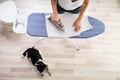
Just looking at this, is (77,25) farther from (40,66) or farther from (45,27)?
(40,66)

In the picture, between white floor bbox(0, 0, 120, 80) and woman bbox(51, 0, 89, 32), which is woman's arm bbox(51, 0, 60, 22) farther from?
white floor bbox(0, 0, 120, 80)

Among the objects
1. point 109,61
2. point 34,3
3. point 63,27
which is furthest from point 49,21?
point 109,61

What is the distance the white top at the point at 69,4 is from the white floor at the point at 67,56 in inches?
11.8

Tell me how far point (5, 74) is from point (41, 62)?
272 millimetres

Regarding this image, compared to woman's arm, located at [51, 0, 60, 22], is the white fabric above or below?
below

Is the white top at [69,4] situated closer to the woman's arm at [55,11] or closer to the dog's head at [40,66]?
the woman's arm at [55,11]

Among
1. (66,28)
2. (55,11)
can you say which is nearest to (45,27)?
(66,28)

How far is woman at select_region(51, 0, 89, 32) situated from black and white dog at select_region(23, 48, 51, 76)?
0.29 metres

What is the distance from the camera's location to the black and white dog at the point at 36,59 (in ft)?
5.67

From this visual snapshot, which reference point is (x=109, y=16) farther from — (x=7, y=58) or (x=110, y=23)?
(x=7, y=58)

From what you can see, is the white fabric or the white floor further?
the white fabric

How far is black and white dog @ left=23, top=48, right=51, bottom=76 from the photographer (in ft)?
5.67

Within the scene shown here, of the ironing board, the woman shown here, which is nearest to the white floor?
the ironing board

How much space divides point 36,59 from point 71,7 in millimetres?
450
